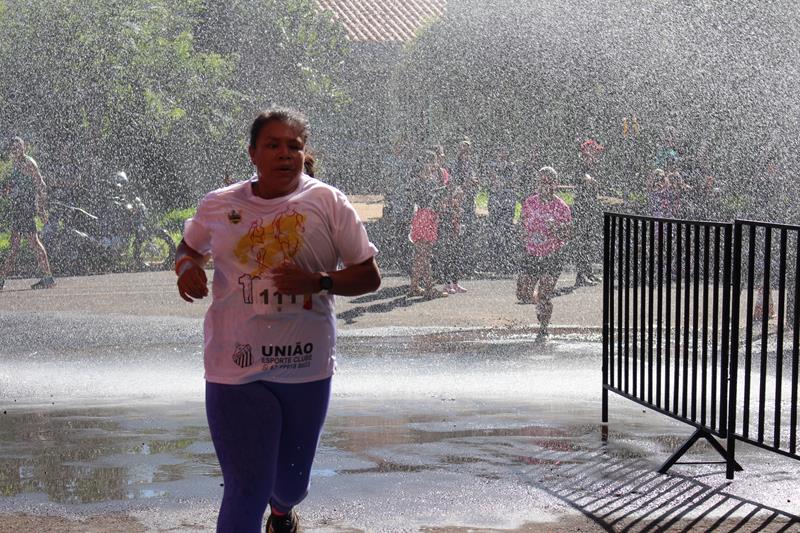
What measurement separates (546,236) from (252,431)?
877cm

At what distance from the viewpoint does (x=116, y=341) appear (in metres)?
12.5

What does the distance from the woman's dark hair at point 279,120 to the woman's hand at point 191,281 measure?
44cm

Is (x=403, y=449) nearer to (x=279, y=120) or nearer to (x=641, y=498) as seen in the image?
(x=641, y=498)

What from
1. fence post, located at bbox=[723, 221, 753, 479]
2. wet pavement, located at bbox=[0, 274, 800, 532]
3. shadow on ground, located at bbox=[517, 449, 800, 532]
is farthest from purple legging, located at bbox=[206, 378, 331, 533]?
fence post, located at bbox=[723, 221, 753, 479]

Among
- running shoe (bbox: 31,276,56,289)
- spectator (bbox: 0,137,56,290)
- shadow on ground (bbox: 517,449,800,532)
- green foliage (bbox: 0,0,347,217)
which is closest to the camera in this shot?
shadow on ground (bbox: 517,449,800,532)

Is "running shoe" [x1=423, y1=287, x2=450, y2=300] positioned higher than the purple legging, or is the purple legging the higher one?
the purple legging

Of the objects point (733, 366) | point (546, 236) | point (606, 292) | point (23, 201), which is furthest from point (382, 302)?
point (733, 366)

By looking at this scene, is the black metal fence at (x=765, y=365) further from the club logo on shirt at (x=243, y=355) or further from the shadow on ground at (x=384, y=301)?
the shadow on ground at (x=384, y=301)

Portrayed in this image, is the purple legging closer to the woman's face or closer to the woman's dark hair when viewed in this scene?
the woman's face

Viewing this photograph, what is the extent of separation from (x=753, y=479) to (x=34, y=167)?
1234cm

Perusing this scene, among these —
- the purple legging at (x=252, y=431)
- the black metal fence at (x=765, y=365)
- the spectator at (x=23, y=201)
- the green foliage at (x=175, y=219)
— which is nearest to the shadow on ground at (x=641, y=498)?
the black metal fence at (x=765, y=365)

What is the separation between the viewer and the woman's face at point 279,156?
174 inches

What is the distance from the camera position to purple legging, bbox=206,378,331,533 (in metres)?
4.31

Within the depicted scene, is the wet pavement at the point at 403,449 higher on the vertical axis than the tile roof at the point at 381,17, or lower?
lower
